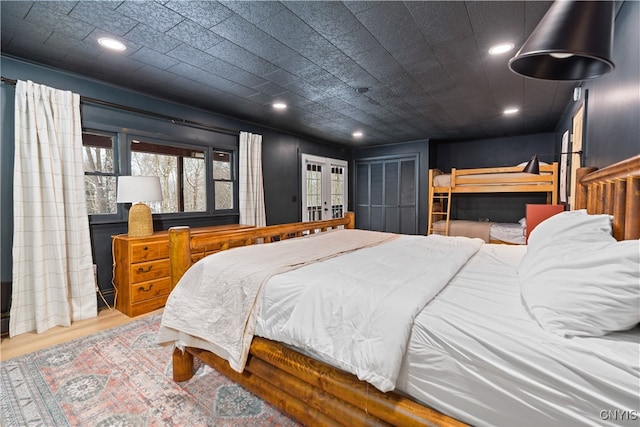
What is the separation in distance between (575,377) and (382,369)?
1.86 ft

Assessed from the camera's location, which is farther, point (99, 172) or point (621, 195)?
point (99, 172)

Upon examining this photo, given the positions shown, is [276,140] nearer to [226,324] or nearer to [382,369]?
[226,324]

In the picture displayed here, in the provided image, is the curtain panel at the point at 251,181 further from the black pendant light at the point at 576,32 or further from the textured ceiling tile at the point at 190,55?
the black pendant light at the point at 576,32

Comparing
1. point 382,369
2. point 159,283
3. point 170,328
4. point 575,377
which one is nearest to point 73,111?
point 159,283

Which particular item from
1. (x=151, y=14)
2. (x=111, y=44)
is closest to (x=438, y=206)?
(x=151, y=14)

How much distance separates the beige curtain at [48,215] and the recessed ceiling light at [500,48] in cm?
369

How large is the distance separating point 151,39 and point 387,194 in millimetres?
5271

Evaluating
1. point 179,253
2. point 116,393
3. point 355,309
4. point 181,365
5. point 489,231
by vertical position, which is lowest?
point 116,393

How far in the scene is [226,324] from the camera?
1606mm

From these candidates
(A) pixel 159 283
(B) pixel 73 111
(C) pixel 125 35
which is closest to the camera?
(C) pixel 125 35

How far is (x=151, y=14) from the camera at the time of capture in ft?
6.08

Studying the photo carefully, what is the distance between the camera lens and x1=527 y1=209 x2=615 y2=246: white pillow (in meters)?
1.25

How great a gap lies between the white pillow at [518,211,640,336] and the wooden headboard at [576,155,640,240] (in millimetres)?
94

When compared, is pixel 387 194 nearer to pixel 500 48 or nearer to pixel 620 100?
pixel 500 48
